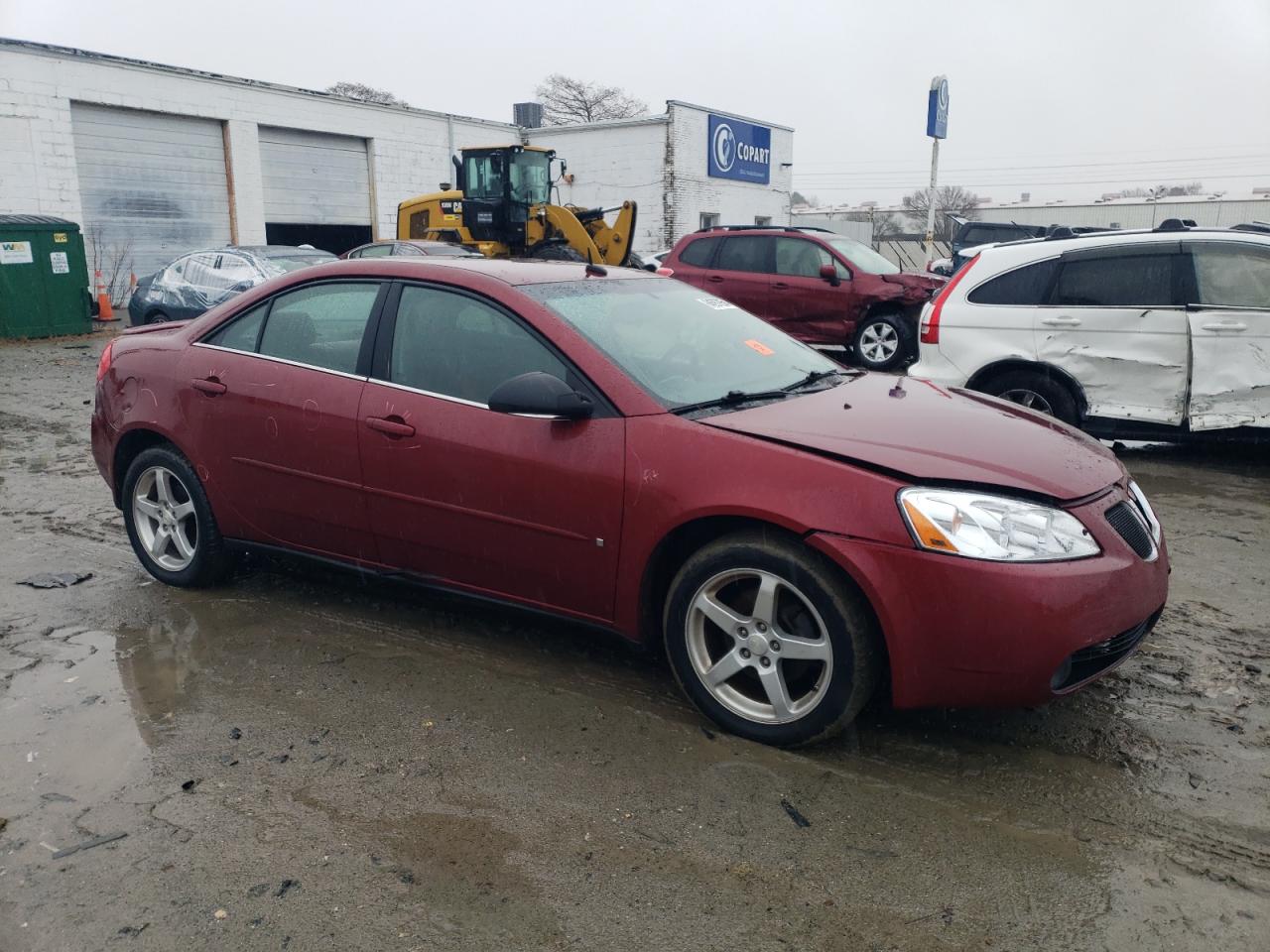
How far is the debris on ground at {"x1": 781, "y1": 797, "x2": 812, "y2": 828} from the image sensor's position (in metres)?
2.93

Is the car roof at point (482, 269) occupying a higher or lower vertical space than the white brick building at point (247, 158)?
lower

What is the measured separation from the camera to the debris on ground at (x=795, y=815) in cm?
293

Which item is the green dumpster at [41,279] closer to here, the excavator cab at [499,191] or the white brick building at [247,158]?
the white brick building at [247,158]

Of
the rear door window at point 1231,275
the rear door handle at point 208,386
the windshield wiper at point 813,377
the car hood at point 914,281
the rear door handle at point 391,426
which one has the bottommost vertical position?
the rear door handle at point 391,426

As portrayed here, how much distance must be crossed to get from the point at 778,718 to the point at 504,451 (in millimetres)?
1321

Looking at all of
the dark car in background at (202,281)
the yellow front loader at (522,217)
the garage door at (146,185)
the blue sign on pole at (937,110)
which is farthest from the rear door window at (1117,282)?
the garage door at (146,185)

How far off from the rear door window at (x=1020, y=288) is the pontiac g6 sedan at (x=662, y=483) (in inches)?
145

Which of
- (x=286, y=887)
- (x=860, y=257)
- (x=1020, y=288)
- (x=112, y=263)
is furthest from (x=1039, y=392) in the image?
(x=112, y=263)

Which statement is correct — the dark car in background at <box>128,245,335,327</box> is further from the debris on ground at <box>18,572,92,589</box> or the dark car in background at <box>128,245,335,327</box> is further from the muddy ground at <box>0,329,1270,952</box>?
the muddy ground at <box>0,329,1270,952</box>

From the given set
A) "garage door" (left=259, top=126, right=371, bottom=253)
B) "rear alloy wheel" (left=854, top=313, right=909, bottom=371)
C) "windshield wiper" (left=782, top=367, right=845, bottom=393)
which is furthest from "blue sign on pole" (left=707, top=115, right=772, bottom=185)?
"windshield wiper" (left=782, top=367, right=845, bottom=393)

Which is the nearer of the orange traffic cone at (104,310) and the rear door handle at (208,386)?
the rear door handle at (208,386)

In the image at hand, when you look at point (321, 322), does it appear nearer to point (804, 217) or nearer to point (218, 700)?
point (218, 700)

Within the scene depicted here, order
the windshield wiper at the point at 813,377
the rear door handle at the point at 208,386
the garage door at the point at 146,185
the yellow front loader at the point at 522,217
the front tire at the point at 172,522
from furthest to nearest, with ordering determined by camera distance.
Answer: the garage door at the point at 146,185 < the yellow front loader at the point at 522,217 < the front tire at the point at 172,522 < the rear door handle at the point at 208,386 < the windshield wiper at the point at 813,377

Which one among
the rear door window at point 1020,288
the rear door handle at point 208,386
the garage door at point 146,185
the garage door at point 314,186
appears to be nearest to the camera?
the rear door handle at point 208,386
